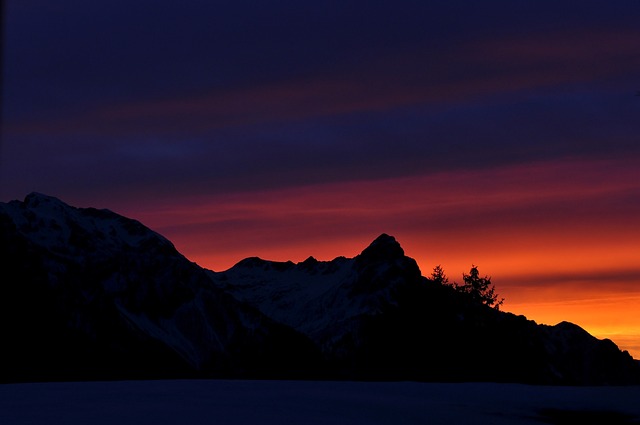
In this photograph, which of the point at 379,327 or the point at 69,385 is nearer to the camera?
the point at 69,385

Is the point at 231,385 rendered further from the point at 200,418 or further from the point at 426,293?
the point at 426,293

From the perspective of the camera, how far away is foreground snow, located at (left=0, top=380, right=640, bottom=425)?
1608cm

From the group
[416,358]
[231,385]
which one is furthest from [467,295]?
[231,385]

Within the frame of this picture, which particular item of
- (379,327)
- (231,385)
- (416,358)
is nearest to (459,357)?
(416,358)

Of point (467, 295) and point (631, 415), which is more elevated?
point (467, 295)

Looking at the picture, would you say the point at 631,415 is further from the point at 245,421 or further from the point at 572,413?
the point at 245,421

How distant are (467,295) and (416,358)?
38134 mm

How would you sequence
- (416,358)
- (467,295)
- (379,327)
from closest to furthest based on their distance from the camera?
(467,295), (416,358), (379,327)

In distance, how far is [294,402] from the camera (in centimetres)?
1866

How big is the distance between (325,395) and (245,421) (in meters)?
4.53

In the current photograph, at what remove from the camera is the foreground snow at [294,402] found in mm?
16078

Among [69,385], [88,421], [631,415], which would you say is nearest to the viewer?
[88,421]

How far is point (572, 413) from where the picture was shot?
20172 mm

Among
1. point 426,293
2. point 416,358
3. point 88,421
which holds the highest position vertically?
point 426,293
